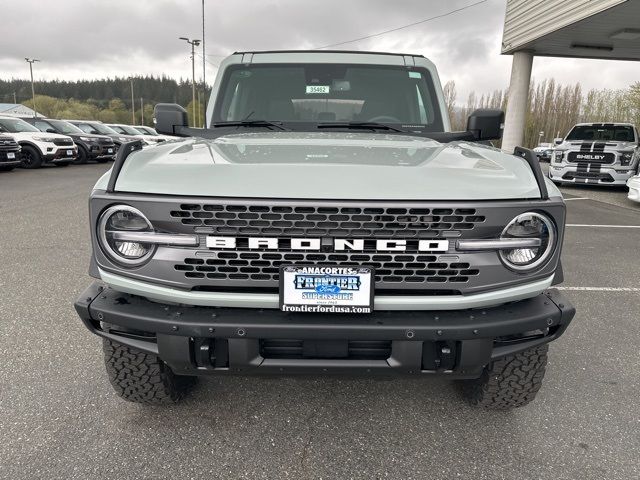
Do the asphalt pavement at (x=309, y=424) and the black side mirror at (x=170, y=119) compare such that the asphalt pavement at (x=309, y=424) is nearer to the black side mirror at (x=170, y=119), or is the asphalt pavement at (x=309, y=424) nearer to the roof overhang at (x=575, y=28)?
the black side mirror at (x=170, y=119)

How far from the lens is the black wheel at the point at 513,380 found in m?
2.23

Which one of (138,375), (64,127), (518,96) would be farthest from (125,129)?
(138,375)

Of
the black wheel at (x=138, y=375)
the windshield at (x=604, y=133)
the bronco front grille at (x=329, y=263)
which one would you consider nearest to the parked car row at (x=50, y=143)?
the black wheel at (x=138, y=375)

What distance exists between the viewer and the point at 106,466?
2.05 metres

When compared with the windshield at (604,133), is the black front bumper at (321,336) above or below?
below

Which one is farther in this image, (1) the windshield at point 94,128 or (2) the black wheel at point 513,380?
(1) the windshield at point 94,128

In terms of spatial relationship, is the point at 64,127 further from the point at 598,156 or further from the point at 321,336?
the point at 321,336

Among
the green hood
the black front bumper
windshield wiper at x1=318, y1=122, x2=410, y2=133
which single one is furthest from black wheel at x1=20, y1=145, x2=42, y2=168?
the black front bumper

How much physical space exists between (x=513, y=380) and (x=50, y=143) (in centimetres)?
1718

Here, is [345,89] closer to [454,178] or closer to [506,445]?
[454,178]

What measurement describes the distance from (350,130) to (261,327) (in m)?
1.72

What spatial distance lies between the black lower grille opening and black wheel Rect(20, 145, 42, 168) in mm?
16536

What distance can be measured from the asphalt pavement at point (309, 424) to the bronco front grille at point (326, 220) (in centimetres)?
84

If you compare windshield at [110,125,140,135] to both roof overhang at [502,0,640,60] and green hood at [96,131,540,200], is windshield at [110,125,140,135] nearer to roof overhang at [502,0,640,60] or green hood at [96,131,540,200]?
roof overhang at [502,0,640,60]
